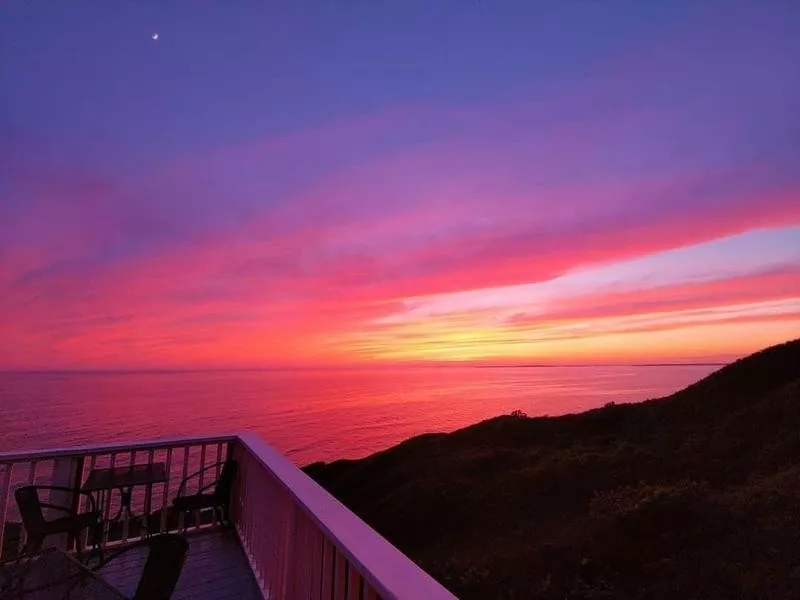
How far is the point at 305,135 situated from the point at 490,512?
1155 centimetres

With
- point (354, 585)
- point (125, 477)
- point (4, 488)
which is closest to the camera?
point (354, 585)

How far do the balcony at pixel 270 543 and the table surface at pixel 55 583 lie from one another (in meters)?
0.94

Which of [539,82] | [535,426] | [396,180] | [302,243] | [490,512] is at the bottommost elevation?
[490,512]

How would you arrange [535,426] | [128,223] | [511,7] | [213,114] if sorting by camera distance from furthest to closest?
[535,426], [128,223], [213,114], [511,7]

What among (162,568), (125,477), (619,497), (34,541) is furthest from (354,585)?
(619,497)

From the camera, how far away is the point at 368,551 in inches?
58.5

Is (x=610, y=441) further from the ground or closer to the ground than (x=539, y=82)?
closer to the ground

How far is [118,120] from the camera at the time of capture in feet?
27.9

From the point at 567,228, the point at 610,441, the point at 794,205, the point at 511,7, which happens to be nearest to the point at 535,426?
the point at 610,441

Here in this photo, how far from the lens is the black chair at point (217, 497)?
14.6ft

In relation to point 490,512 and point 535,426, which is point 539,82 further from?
point 535,426

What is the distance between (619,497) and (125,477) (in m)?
10.6

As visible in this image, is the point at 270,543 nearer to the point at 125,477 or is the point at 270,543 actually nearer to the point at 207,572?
the point at 207,572

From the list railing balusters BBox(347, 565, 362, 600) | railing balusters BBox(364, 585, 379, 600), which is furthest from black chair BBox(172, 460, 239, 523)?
railing balusters BBox(364, 585, 379, 600)
